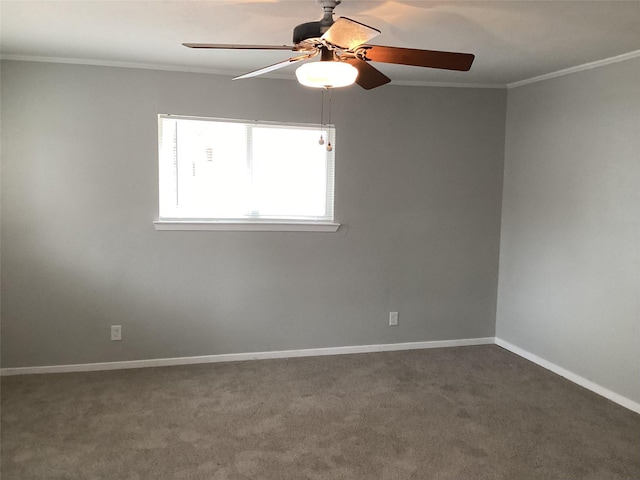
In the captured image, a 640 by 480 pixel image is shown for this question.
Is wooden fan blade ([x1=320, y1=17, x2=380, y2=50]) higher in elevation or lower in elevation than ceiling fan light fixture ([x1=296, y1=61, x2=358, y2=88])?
higher

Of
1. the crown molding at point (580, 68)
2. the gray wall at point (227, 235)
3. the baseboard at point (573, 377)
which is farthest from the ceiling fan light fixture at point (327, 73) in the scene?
the baseboard at point (573, 377)

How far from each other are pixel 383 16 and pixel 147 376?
112 inches

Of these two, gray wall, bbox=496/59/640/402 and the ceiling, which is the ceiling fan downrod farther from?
gray wall, bbox=496/59/640/402

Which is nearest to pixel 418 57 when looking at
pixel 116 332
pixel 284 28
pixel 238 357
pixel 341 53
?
pixel 341 53

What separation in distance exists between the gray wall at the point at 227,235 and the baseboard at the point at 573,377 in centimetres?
27

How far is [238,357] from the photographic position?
3910 millimetres

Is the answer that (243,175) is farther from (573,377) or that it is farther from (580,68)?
(573,377)

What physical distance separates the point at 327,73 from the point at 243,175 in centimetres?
210

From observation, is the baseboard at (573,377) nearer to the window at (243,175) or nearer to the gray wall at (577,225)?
the gray wall at (577,225)

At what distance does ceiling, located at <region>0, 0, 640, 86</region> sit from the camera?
2.28m

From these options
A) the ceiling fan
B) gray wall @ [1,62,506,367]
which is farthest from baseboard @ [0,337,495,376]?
the ceiling fan

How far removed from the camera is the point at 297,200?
3992mm

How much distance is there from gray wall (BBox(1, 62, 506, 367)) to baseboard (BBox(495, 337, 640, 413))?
27cm

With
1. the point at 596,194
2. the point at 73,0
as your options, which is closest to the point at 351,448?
the point at 596,194
